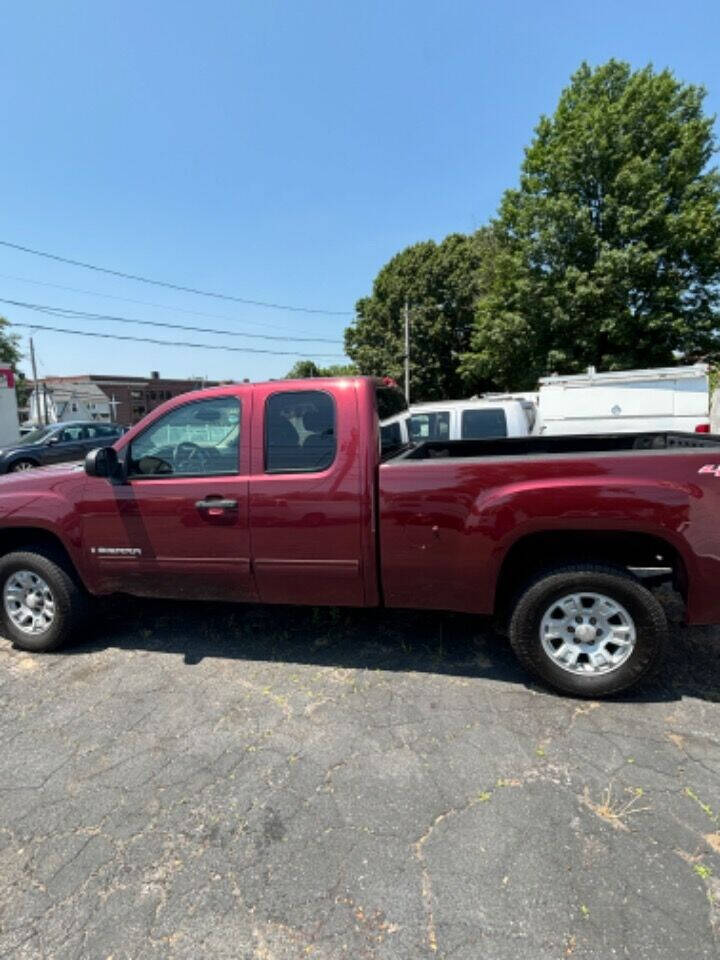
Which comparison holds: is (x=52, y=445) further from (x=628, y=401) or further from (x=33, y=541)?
(x=628, y=401)

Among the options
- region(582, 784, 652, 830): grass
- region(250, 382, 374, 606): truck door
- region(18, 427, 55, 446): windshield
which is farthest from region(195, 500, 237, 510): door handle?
region(18, 427, 55, 446): windshield

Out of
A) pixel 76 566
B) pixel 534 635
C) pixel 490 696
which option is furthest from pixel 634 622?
pixel 76 566

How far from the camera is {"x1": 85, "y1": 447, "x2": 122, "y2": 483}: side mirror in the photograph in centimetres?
321

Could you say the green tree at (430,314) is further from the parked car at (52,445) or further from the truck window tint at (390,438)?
the truck window tint at (390,438)

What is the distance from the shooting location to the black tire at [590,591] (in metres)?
2.70

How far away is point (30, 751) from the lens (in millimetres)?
2604

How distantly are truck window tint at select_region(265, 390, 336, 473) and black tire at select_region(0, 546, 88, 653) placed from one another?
70.0 inches

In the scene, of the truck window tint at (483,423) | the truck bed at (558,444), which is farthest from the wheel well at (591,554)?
the truck window tint at (483,423)

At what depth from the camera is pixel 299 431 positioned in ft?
10.3

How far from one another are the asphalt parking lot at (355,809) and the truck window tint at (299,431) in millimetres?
1392

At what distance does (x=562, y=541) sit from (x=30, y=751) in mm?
3143

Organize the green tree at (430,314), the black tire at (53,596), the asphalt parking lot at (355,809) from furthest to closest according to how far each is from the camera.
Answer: the green tree at (430,314) < the black tire at (53,596) < the asphalt parking lot at (355,809)

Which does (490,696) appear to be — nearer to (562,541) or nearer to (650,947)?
(562,541)

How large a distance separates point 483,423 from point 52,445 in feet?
42.1
